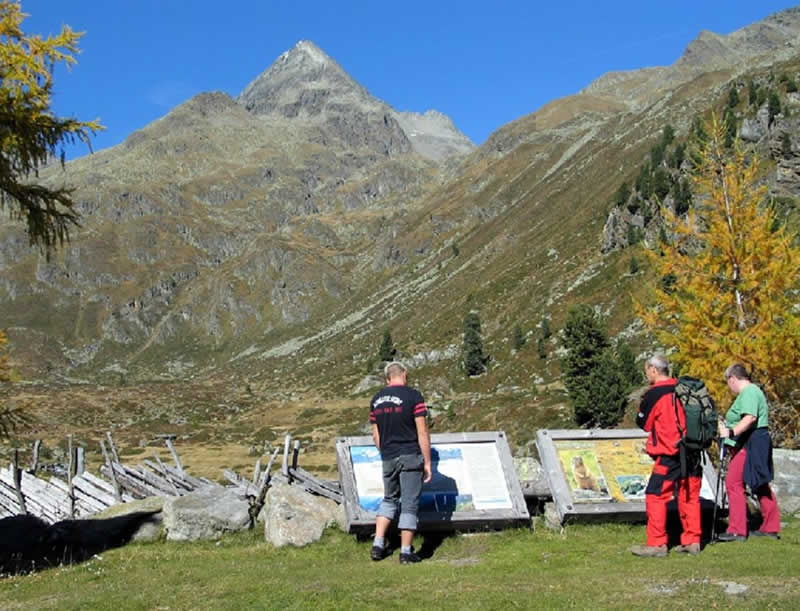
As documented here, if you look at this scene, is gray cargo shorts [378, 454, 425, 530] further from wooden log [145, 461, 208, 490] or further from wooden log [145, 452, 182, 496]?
wooden log [145, 452, 182, 496]

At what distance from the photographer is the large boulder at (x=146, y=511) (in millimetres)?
13656

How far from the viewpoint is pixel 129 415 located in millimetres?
91500

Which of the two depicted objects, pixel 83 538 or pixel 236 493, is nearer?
pixel 83 538

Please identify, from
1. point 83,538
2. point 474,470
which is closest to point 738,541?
point 474,470

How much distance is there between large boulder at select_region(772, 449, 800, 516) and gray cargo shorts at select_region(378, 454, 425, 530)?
803cm

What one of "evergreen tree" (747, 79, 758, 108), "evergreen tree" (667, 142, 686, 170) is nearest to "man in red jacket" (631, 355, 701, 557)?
"evergreen tree" (667, 142, 686, 170)

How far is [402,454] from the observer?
10484mm

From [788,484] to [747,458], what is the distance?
10.8 ft

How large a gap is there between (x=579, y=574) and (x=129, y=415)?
92333 mm

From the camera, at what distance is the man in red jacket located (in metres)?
10.1

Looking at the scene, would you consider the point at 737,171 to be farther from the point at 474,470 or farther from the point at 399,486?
the point at 399,486

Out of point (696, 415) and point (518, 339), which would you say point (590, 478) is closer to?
point (696, 415)

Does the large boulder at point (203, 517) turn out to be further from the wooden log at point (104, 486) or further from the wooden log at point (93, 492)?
the wooden log at point (93, 492)

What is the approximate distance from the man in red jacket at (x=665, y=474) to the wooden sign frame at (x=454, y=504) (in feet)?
8.29
